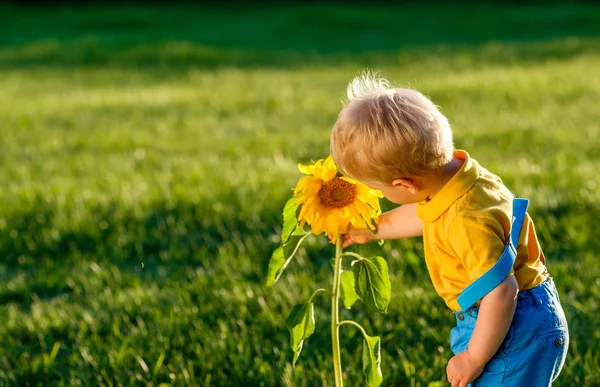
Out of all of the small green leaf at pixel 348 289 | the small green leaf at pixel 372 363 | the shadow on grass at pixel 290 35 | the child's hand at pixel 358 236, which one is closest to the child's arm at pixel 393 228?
the child's hand at pixel 358 236

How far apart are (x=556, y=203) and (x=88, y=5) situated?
19.5 m

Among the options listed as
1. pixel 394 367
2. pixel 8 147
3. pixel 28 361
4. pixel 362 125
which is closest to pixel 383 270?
pixel 362 125

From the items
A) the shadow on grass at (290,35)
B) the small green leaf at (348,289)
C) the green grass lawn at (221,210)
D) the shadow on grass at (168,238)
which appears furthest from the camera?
the shadow on grass at (290,35)

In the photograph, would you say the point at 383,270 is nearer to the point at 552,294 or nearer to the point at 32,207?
the point at 552,294

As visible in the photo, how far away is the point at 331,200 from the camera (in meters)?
2.04

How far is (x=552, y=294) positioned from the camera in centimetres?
212

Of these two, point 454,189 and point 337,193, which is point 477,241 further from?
point 337,193

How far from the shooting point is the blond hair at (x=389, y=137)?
193 cm

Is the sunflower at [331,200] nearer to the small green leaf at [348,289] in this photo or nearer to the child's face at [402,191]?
the child's face at [402,191]

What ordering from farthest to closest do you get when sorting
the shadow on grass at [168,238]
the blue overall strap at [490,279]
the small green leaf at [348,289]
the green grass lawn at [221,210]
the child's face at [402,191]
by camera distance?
the shadow on grass at [168,238] < the green grass lawn at [221,210] < the small green leaf at [348,289] < the child's face at [402,191] < the blue overall strap at [490,279]

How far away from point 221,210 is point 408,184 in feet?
8.34

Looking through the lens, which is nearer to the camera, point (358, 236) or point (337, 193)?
point (337, 193)

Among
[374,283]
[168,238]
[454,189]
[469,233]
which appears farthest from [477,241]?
[168,238]

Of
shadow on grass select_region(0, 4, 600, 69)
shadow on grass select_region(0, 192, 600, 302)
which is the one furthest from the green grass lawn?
shadow on grass select_region(0, 4, 600, 69)
